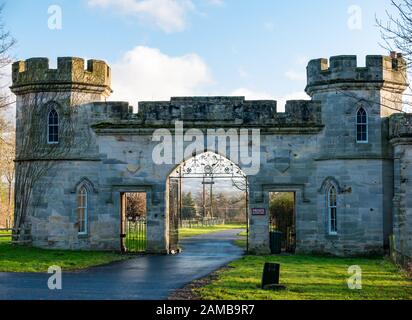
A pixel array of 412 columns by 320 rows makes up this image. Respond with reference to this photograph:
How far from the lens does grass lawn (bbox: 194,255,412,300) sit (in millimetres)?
11516

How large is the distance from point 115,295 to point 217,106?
11.4 m

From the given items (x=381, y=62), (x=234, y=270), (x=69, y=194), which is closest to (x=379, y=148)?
(x=381, y=62)

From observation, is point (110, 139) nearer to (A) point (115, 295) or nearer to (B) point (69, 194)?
(B) point (69, 194)

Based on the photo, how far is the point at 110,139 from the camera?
2156cm

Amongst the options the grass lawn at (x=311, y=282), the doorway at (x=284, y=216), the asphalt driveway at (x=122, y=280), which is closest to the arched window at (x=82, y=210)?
the asphalt driveway at (x=122, y=280)

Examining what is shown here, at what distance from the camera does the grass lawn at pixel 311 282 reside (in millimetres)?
11516

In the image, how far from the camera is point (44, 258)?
59.4 ft

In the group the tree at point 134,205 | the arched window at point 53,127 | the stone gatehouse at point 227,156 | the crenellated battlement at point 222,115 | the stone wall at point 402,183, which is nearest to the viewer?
the stone wall at point 402,183

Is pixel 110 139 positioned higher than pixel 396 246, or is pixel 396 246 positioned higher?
pixel 110 139

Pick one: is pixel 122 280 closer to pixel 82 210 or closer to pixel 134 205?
pixel 82 210

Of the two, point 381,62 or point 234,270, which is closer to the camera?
point 234,270

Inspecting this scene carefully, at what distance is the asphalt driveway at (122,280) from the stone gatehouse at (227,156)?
10.0ft

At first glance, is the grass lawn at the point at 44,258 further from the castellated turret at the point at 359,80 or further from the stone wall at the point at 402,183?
the castellated turret at the point at 359,80

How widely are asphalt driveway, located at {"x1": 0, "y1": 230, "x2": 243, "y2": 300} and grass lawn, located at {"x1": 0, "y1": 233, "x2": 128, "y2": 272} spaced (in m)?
0.79
